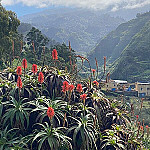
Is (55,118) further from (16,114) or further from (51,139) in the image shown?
(16,114)

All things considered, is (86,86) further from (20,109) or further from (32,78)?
(20,109)

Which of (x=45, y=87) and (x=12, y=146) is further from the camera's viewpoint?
(x=45, y=87)

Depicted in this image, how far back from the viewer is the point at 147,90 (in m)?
58.8

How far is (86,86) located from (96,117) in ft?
3.83

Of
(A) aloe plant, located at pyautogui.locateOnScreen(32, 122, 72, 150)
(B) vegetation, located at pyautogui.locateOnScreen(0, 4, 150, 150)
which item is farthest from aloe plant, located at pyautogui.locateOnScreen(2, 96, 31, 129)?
(A) aloe plant, located at pyautogui.locateOnScreen(32, 122, 72, 150)

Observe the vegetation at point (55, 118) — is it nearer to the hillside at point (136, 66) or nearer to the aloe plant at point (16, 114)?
the aloe plant at point (16, 114)

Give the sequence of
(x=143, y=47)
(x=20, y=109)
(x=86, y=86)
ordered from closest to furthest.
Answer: (x=20, y=109) < (x=86, y=86) < (x=143, y=47)

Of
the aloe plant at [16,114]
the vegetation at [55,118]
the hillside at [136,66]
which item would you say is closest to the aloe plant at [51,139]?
the vegetation at [55,118]

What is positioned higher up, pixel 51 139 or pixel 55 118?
pixel 55 118

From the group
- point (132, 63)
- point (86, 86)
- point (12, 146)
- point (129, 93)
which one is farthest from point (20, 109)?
point (132, 63)

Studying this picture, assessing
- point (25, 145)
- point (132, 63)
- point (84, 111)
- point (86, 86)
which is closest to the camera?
point (25, 145)

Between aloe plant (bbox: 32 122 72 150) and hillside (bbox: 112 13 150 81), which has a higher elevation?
aloe plant (bbox: 32 122 72 150)

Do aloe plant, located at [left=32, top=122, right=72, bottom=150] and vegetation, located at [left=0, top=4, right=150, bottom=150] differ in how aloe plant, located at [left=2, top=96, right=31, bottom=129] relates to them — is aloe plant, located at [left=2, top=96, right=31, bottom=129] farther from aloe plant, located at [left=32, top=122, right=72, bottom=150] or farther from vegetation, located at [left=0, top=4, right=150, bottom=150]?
aloe plant, located at [left=32, top=122, right=72, bottom=150]

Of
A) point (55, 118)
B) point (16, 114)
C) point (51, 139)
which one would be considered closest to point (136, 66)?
point (55, 118)
